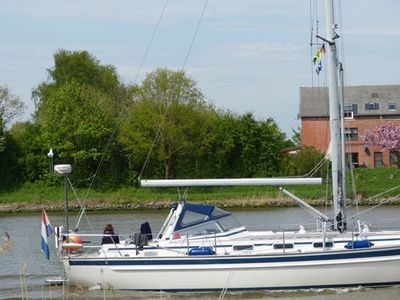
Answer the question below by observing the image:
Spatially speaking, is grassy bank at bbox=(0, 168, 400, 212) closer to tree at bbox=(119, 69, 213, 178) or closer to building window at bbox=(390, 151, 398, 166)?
tree at bbox=(119, 69, 213, 178)

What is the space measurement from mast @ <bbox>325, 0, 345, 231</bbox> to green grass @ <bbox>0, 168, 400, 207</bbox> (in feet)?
122

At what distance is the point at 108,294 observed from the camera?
26750 millimetres

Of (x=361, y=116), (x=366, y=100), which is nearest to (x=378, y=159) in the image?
(x=361, y=116)

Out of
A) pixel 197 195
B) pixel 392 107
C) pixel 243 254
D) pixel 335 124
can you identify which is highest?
pixel 392 107

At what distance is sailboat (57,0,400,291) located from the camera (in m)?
25.1

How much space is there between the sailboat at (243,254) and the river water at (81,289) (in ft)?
0.80

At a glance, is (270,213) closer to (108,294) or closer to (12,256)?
(12,256)

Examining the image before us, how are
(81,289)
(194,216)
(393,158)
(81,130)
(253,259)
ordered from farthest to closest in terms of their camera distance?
(393,158), (81,130), (194,216), (81,289), (253,259)

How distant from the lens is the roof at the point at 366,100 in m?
90.2

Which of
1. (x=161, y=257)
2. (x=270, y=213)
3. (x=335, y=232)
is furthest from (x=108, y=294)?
(x=270, y=213)

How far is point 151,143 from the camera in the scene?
75625 mm

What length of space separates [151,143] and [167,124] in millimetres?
2151

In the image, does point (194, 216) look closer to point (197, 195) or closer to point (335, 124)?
point (335, 124)

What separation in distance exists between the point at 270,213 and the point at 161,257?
3068cm
